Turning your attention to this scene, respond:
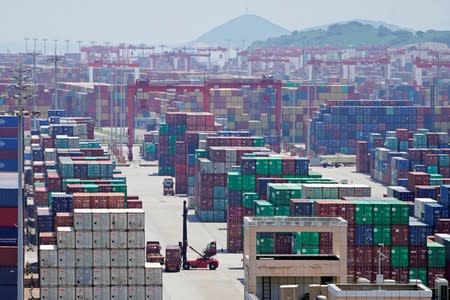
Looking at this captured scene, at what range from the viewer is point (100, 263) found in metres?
64.2

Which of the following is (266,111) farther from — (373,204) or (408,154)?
(373,204)

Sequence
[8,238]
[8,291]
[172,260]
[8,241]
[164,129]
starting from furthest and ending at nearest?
[164,129], [172,260], [8,238], [8,241], [8,291]

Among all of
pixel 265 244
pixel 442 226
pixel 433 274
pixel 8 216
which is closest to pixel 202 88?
pixel 442 226

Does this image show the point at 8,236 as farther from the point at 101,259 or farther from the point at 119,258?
the point at 119,258

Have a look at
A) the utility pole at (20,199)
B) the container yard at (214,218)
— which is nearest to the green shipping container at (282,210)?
the container yard at (214,218)

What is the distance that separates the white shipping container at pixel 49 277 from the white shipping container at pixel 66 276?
0.16m

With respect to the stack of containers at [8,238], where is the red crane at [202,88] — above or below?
above

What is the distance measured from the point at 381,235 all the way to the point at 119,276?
1329 centimetres

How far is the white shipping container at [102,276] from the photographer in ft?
210

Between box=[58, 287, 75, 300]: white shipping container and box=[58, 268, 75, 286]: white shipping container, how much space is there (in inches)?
7.0

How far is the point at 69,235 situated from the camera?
6469 cm

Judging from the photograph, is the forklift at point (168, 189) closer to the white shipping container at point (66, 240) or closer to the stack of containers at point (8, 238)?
the stack of containers at point (8, 238)

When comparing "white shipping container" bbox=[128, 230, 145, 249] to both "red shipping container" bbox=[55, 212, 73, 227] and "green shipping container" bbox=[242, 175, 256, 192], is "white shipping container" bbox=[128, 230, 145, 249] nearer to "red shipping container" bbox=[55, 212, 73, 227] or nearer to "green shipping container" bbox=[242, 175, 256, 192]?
"red shipping container" bbox=[55, 212, 73, 227]

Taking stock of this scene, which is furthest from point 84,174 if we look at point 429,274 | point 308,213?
point 429,274
